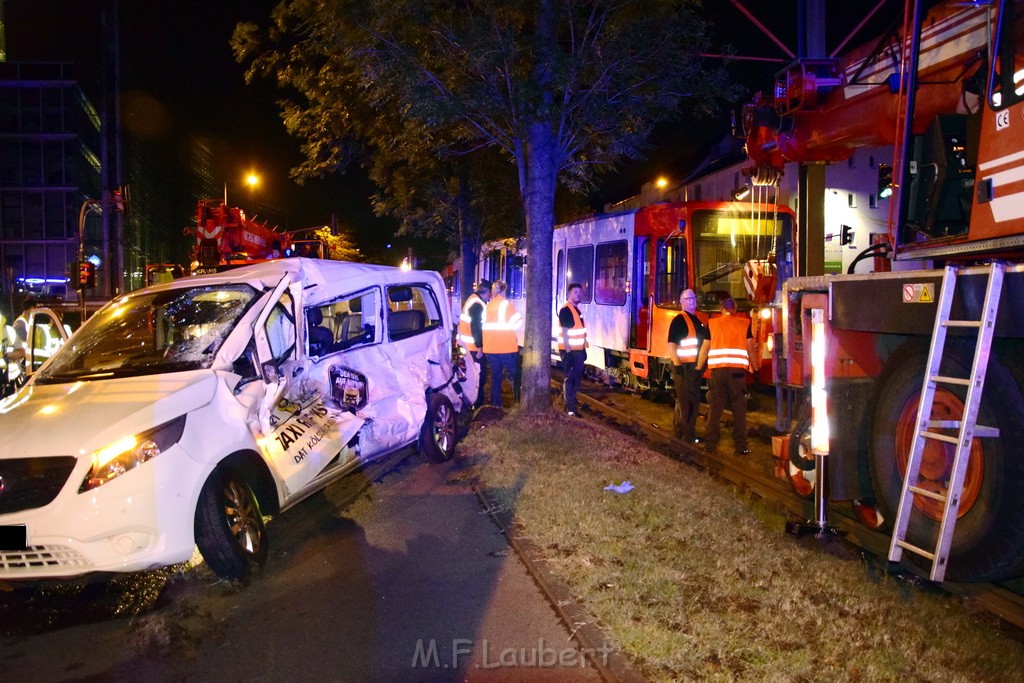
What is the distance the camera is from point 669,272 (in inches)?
479

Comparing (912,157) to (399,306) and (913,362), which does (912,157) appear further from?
(399,306)

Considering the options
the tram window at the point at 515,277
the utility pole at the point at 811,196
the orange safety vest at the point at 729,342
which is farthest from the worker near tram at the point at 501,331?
the tram window at the point at 515,277

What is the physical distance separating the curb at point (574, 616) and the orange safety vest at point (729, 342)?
3.55 meters

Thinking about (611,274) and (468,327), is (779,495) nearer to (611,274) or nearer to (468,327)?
(468,327)

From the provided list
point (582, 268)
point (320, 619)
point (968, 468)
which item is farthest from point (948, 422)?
point (582, 268)

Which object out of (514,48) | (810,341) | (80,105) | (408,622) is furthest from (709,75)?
(80,105)

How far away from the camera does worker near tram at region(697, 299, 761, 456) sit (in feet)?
29.0

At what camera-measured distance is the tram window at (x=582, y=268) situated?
14.6 meters

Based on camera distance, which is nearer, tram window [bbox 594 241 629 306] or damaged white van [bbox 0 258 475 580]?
damaged white van [bbox 0 258 475 580]

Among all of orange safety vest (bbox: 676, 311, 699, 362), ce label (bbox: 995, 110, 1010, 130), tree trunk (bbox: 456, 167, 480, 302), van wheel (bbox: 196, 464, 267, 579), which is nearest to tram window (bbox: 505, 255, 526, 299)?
tree trunk (bbox: 456, 167, 480, 302)

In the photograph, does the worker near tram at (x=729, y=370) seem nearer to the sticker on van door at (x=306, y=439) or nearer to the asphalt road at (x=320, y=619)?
the asphalt road at (x=320, y=619)

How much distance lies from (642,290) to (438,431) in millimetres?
5204

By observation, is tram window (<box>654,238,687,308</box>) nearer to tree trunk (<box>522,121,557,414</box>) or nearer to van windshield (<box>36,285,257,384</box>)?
tree trunk (<box>522,121,557,414</box>)

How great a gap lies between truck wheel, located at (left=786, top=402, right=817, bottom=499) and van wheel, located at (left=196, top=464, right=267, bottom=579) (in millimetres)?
3737
